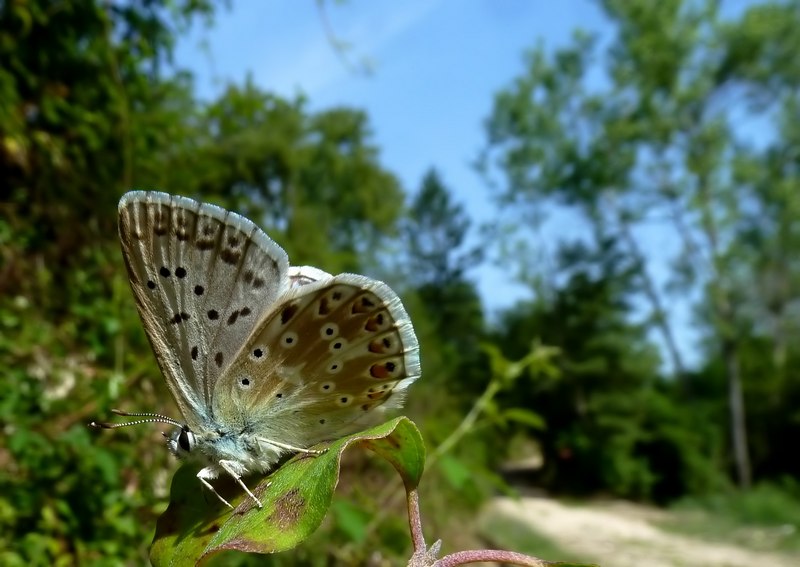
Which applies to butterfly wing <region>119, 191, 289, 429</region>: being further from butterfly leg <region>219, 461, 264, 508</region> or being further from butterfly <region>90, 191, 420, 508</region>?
butterfly leg <region>219, 461, 264, 508</region>

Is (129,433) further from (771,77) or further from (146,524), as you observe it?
(771,77)

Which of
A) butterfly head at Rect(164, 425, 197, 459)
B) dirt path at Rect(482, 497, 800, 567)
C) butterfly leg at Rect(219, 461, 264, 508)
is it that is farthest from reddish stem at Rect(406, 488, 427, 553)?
dirt path at Rect(482, 497, 800, 567)

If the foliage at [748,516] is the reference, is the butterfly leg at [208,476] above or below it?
above

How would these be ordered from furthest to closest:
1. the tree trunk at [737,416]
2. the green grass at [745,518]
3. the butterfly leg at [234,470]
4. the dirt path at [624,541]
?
the tree trunk at [737,416], the green grass at [745,518], the dirt path at [624,541], the butterfly leg at [234,470]

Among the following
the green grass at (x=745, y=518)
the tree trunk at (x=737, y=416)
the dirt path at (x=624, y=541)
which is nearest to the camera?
the dirt path at (x=624, y=541)

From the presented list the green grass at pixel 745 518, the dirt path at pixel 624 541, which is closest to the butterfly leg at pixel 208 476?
the dirt path at pixel 624 541

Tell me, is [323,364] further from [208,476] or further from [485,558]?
[485,558]

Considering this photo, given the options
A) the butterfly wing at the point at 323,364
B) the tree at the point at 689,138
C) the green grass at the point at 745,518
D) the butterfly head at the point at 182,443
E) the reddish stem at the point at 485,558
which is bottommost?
the green grass at the point at 745,518

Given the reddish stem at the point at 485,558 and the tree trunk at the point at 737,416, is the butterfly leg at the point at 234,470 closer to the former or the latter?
the reddish stem at the point at 485,558
